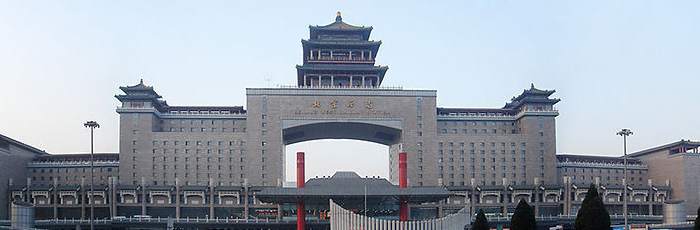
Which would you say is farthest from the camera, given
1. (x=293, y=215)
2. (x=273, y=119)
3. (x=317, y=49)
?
(x=317, y=49)

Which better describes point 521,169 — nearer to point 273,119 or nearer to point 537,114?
point 537,114

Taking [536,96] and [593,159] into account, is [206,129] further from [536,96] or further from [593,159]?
→ [593,159]

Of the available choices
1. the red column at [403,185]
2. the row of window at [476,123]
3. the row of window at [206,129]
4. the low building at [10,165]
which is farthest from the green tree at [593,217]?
the low building at [10,165]

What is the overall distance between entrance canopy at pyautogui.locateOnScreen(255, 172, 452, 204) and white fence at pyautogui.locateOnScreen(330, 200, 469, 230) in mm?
13737

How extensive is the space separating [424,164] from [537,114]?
69.7ft

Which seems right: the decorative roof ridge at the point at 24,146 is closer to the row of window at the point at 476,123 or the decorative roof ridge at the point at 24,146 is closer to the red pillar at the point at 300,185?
the red pillar at the point at 300,185

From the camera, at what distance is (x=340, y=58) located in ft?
431

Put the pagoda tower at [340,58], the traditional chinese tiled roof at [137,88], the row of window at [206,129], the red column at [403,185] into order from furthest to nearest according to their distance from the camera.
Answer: the pagoda tower at [340,58], the row of window at [206,129], the traditional chinese tiled roof at [137,88], the red column at [403,185]

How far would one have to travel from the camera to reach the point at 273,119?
393 feet

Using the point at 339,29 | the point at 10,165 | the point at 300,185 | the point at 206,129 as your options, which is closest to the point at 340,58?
the point at 339,29

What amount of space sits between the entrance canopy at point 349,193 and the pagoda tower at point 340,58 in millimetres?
34013

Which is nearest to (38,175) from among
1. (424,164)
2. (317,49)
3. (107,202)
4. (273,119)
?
(107,202)

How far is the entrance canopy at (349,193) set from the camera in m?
91.1

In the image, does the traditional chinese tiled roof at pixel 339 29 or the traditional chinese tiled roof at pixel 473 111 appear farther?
the traditional chinese tiled roof at pixel 339 29
